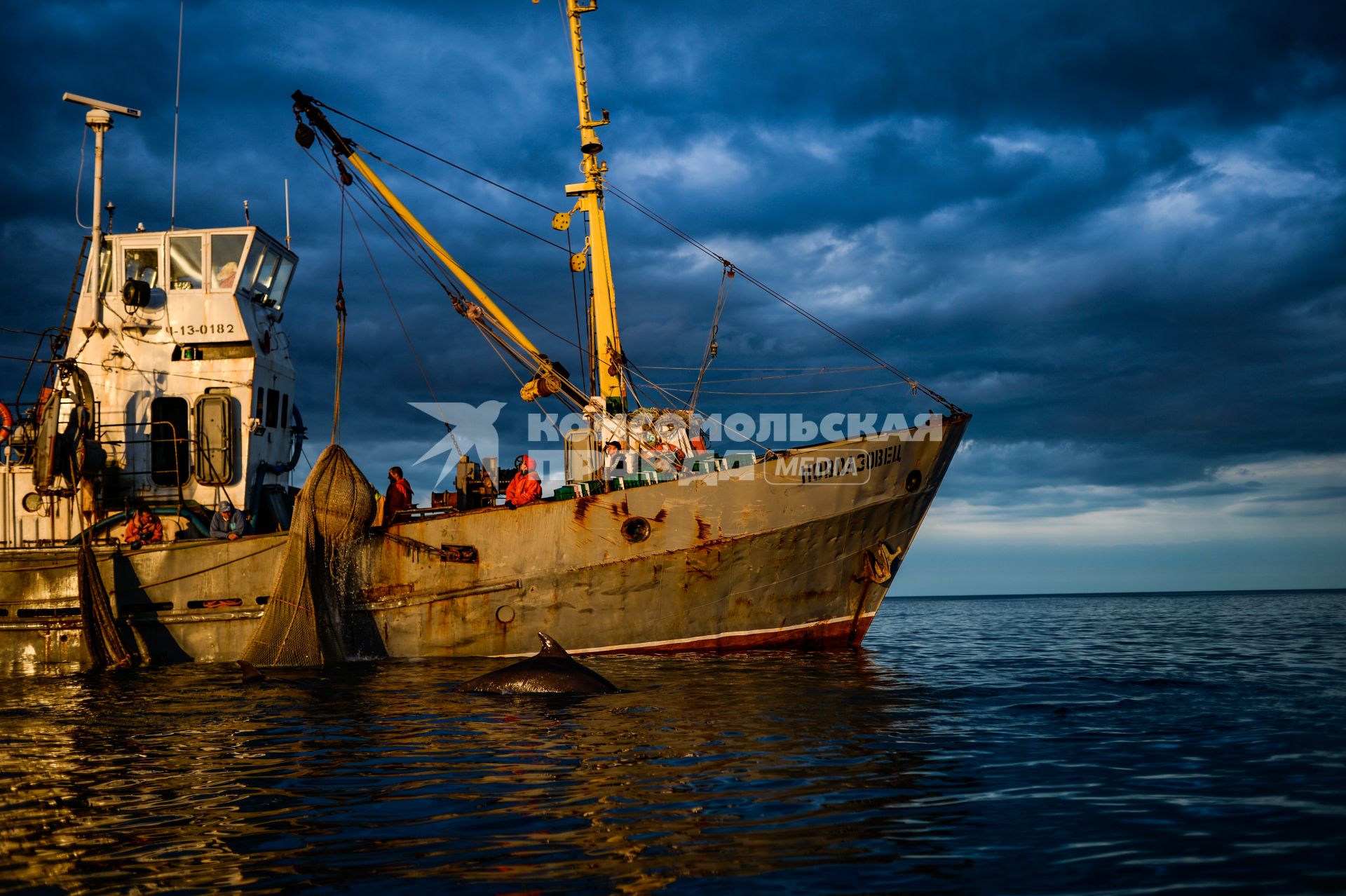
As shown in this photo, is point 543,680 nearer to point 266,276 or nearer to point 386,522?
point 386,522

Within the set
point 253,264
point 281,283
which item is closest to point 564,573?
point 253,264

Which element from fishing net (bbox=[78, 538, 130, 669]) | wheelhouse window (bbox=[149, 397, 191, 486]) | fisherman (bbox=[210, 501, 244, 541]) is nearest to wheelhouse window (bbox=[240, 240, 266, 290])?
wheelhouse window (bbox=[149, 397, 191, 486])

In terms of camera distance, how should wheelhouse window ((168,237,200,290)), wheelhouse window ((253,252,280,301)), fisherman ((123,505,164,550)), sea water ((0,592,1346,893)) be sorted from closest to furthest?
sea water ((0,592,1346,893)) < fisherman ((123,505,164,550)) < wheelhouse window ((168,237,200,290)) < wheelhouse window ((253,252,280,301))

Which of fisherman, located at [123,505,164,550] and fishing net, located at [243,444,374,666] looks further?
fisherman, located at [123,505,164,550]

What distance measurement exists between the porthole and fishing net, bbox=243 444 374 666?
4.48 metres

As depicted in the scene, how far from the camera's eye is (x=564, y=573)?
1569 centimetres

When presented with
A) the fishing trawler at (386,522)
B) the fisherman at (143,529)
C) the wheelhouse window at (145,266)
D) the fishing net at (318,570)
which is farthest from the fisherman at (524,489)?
the wheelhouse window at (145,266)

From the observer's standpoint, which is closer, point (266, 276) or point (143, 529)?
point (143, 529)

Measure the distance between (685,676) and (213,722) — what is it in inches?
235

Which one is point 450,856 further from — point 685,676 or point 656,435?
point 656,435

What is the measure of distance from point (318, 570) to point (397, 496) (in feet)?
6.41

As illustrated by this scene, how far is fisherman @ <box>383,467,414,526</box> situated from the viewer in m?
16.4

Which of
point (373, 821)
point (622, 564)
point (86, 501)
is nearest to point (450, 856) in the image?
point (373, 821)

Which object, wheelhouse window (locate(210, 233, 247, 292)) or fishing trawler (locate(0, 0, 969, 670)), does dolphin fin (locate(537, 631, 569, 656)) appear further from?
wheelhouse window (locate(210, 233, 247, 292))
